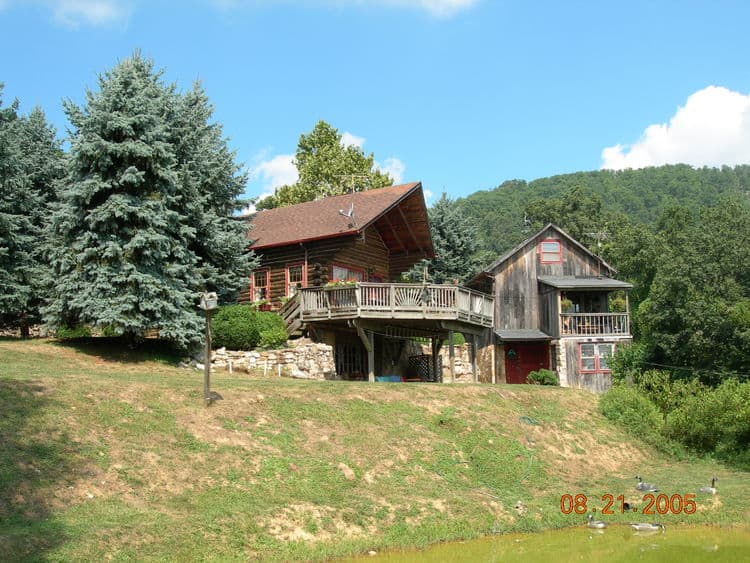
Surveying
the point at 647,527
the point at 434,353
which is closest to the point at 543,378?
the point at 434,353

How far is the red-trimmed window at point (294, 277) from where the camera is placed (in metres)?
31.7

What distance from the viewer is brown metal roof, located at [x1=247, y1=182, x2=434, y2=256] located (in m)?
31.0

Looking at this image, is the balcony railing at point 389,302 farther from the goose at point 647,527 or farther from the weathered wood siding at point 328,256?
the goose at point 647,527

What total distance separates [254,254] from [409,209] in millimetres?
6703

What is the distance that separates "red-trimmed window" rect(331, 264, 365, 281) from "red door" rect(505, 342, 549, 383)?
29.8ft

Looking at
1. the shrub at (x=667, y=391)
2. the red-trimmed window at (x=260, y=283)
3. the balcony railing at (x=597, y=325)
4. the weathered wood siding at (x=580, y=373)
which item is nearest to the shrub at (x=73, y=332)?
the red-trimmed window at (x=260, y=283)

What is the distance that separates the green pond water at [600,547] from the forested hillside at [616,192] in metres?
72.9

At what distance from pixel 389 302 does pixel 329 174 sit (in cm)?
2753

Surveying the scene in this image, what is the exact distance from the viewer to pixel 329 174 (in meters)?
53.2

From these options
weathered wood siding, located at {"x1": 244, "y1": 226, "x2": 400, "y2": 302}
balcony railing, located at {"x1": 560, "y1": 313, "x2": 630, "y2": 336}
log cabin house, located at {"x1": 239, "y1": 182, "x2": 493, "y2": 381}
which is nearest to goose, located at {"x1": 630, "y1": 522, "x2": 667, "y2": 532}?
log cabin house, located at {"x1": 239, "y1": 182, "x2": 493, "y2": 381}

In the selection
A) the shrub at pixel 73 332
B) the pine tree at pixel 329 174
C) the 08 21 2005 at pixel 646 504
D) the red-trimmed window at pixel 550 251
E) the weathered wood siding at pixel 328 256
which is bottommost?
the 08 21 2005 at pixel 646 504

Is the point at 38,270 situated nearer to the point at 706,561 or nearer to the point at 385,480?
the point at 385,480

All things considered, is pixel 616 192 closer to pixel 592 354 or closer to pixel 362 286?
pixel 592 354

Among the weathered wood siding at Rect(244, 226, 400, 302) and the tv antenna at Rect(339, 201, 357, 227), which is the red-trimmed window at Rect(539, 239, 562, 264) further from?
the tv antenna at Rect(339, 201, 357, 227)
